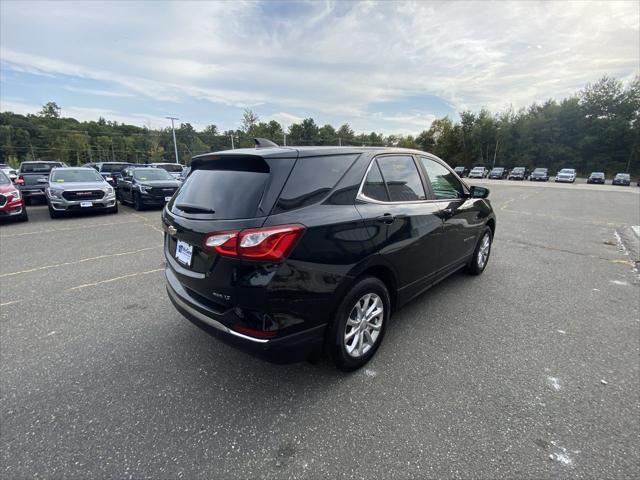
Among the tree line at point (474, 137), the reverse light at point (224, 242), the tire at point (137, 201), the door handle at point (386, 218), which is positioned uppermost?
the tree line at point (474, 137)

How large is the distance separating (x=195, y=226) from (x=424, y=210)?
2122 millimetres

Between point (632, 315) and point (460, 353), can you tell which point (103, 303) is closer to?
point (460, 353)

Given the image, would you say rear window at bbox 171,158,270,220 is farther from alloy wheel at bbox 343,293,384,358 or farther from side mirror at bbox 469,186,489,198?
side mirror at bbox 469,186,489,198

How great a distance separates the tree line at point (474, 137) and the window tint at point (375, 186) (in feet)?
160

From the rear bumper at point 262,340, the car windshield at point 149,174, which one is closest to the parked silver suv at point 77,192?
the car windshield at point 149,174

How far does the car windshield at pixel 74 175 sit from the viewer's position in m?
9.72

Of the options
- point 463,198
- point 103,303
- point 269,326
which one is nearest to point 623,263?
point 463,198

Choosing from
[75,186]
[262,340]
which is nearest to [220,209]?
[262,340]

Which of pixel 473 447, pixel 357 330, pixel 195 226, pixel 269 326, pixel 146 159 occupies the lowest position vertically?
pixel 473 447

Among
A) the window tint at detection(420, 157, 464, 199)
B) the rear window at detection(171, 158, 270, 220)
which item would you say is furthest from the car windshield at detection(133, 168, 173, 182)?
the window tint at detection(420, 157, 464, 199)

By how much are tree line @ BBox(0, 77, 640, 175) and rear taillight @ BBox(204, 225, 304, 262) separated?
49.4m

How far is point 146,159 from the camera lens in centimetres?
6956

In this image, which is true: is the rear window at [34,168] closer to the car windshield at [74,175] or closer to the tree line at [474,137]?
the car windshield at [74,175]

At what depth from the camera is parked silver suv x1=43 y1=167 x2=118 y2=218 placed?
908 centimetres
